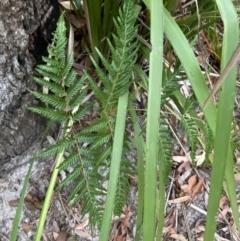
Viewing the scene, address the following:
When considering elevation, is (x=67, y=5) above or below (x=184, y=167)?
above

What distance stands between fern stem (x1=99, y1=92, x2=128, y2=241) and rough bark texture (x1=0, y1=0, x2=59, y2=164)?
9.5 inches

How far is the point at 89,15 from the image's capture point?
0.92m

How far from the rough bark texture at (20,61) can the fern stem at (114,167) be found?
241 mm

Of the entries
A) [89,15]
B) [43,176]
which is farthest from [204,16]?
[43,176]

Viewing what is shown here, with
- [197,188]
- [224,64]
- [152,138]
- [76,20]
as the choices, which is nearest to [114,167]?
[152,138]

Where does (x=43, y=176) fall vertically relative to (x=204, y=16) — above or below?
below

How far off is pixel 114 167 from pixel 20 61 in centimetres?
34

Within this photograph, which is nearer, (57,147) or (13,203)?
(57,147)

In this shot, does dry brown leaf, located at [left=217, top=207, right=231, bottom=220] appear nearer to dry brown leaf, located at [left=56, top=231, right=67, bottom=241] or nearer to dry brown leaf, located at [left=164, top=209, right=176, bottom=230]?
dry brown leaf, located at [left=164, top=209, right=176, bottom=230]

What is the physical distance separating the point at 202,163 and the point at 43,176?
0.48m

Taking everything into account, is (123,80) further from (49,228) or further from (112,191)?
(49,228)

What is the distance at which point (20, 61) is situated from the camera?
865 mm

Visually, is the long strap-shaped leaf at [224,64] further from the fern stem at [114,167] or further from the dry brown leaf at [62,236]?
the dry brown leaf at [62,236]

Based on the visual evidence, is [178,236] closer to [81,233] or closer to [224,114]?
[81,233]
